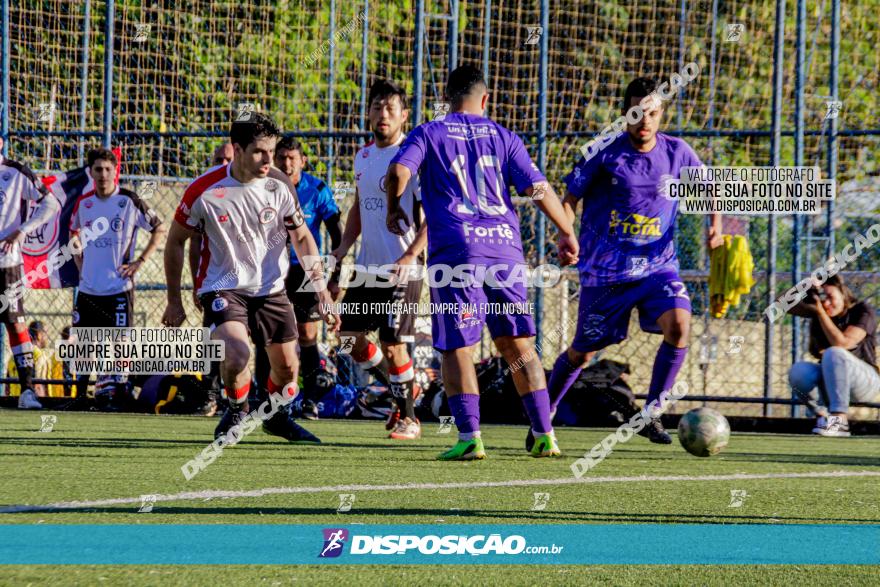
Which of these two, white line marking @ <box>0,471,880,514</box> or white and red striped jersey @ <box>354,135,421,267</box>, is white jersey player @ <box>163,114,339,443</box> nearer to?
white and red striped jersey @ <box>354,135,421,267</box>

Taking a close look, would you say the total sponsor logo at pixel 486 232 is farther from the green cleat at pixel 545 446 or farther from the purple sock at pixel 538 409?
the green cleat at pixel 545 446

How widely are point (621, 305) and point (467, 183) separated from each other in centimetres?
161

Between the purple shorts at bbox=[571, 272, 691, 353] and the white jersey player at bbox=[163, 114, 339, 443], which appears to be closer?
the white jersey player at bbox=[163, 114, 339, 443]

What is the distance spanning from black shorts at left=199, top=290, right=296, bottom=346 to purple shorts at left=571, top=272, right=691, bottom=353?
186 centimetres

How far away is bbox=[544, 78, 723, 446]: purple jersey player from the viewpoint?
771 centimetres

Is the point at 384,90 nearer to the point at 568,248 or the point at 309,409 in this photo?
the point at 568,248

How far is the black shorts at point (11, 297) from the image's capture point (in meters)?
11.0

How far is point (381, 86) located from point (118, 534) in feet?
16.4

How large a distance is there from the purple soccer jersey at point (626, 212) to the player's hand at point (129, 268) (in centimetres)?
530

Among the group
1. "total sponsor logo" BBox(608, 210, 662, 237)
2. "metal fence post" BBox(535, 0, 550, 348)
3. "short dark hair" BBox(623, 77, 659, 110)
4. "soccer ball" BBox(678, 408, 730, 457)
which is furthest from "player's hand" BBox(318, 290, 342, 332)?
"metal fence post" BBox(535, 0, 550, 348)

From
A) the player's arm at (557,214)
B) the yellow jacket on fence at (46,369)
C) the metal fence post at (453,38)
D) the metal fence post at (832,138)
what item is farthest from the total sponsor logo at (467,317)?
the yellow jacket on fence at (46,369)

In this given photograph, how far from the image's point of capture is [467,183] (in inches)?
263

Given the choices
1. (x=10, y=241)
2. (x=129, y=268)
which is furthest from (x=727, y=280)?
(x=10, y=241)

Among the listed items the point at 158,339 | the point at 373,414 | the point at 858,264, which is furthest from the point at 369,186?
the point at 858,264
